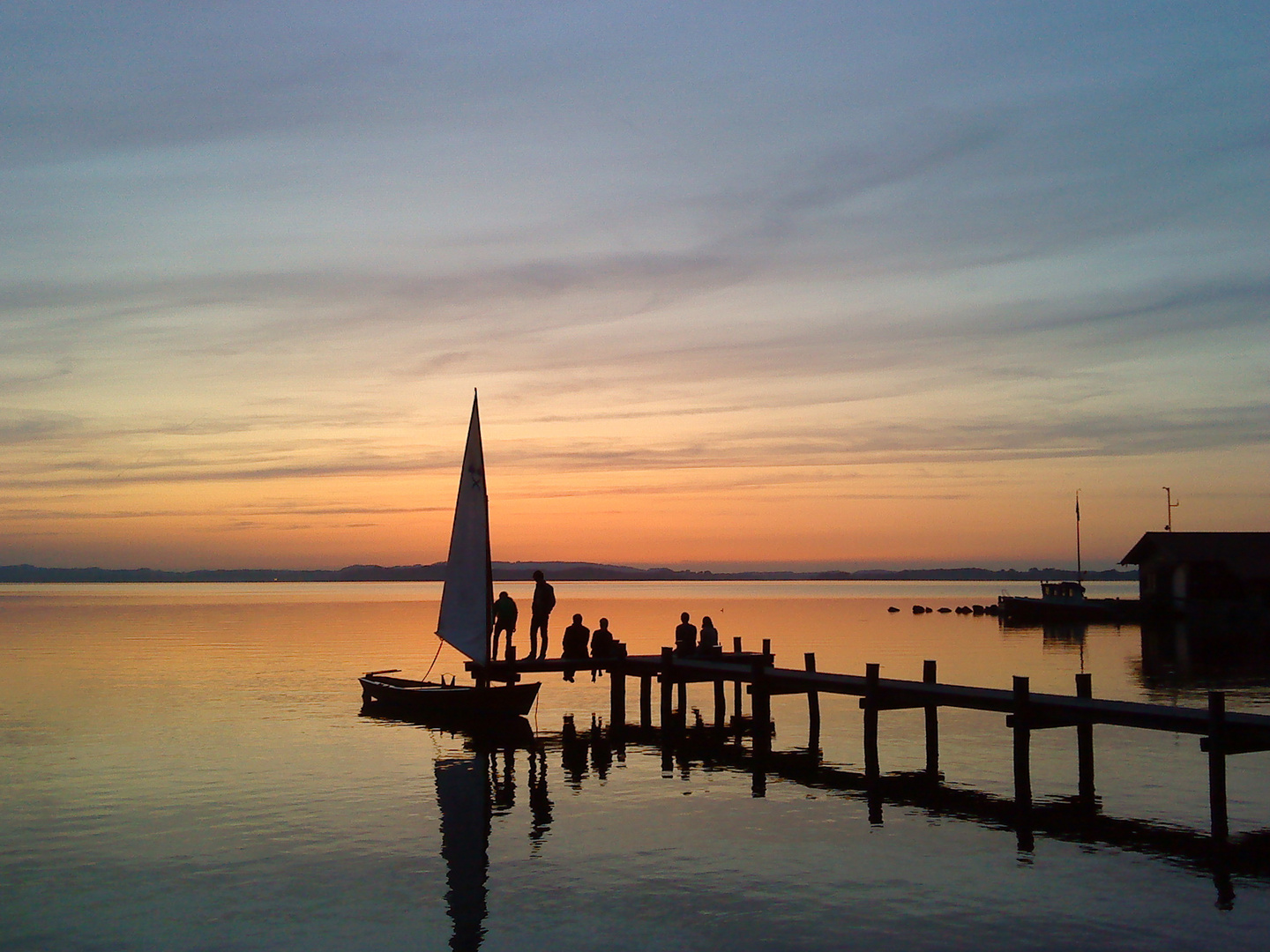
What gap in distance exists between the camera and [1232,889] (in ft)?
55.9

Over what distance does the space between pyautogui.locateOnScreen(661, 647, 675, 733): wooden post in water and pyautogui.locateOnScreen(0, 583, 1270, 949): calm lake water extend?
7.01 ft

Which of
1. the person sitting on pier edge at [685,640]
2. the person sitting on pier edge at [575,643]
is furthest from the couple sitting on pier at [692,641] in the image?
the person sitting on pier edge at [575,643]

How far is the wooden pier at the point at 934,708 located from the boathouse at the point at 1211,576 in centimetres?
6037

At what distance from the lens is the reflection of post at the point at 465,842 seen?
51.6ft

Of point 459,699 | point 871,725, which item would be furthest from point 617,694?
point 871,725

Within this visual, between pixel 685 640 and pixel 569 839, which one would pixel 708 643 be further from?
pixel 569 839

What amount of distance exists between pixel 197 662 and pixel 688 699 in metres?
29.4

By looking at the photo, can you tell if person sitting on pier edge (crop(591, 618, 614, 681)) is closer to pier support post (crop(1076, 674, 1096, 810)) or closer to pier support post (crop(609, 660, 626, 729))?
pier support post (crop(609, 660, 626, 729))

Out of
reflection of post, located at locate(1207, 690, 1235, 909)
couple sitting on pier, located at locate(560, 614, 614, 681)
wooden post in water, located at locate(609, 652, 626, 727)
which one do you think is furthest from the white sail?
reflection of post, located at locate(1207, 690, 1235, 909)

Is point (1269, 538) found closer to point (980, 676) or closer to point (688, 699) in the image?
point (980, 676)

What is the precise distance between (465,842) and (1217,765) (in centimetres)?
1378

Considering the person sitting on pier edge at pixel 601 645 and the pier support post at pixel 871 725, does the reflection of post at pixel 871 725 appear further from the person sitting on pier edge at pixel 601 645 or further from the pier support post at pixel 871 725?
the person sitting on pier edge at pixel 601 645

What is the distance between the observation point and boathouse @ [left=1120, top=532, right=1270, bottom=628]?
8331 centimetres

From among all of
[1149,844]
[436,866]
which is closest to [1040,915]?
[1149,844]
